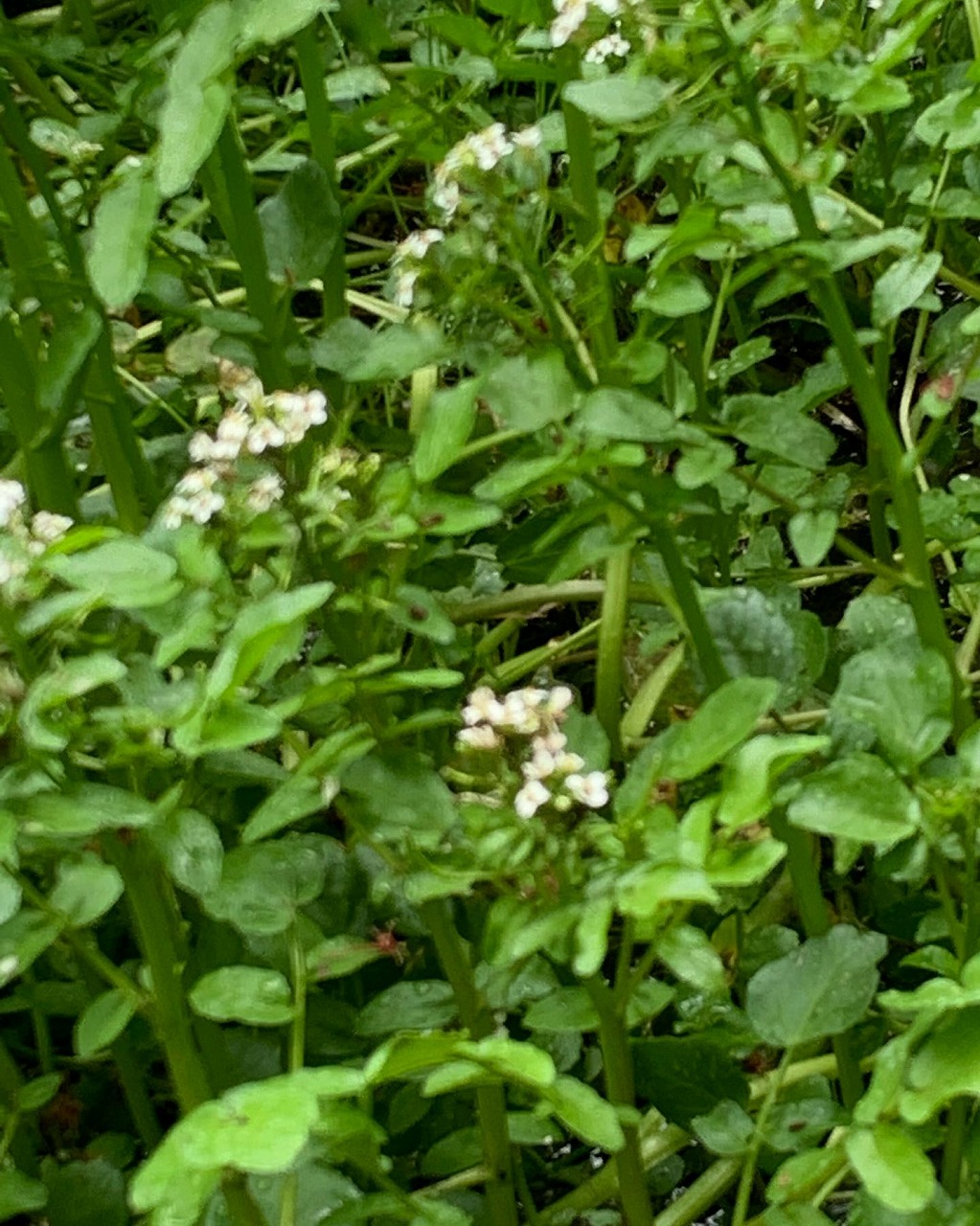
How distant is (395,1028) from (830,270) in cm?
36

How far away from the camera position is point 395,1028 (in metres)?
0.65

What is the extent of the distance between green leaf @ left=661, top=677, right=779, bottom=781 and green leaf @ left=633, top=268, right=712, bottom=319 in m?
0.17

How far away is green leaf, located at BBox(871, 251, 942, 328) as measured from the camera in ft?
2.11

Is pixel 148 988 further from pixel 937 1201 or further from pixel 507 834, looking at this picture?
pixel 937 1201

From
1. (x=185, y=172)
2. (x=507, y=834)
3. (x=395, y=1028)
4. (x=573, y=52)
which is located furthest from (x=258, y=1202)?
(x=573, y=52)

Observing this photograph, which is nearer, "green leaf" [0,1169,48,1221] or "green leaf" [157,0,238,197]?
"green leaf" [157,0,238,197]

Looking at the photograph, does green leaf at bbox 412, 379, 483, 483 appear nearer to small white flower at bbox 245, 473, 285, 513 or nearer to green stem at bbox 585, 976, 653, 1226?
small white flower at bbox 245, 473, 285, 513

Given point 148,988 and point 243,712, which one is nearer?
point 243,712

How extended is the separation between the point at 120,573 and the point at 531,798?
15cm

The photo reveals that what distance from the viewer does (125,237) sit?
555mm

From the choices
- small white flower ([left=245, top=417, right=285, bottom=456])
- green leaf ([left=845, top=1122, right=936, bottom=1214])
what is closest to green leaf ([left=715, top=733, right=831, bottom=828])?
green leaf ([left=845, top=1122, right=936, bottom=1214])

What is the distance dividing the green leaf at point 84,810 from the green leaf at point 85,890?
0.10 feet

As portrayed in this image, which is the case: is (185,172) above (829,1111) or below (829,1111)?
above

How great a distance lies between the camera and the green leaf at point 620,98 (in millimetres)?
555
